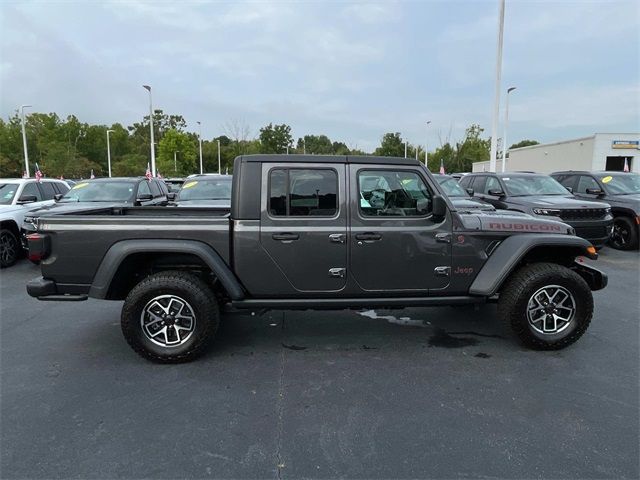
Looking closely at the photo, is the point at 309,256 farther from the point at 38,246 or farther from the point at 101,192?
the point at 101,192

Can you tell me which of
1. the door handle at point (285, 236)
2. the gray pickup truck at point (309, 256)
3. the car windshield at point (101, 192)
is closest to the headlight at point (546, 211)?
the gray pickup truck at point (309, 256)

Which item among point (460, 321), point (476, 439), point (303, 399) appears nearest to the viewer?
point (476, 439)

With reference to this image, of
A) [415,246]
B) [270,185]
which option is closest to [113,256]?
[270,185]

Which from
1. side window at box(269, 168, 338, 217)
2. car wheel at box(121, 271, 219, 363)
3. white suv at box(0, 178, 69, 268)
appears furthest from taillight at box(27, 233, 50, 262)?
white suv at box(0, 178, 69, 268)

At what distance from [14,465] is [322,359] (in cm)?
237

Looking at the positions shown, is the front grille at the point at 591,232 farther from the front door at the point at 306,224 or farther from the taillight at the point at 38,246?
the taillight at the point at 38,246

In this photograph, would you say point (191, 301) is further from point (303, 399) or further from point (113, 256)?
point (303, 399)

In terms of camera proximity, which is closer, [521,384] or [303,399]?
[303,399]

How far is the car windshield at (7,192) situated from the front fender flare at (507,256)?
939 cm

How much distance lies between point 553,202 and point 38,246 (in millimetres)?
8656

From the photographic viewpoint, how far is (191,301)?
12.5ft

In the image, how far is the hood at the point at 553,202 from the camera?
8227 mm

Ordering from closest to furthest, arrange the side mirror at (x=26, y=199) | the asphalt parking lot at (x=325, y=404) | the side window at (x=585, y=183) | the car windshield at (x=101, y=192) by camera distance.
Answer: the asphalt parking lot at (x=325, y=404), the side mirror at (x=26, y=199), the car windshield at (x=101, y=192), the side window at (x=585, y=183)

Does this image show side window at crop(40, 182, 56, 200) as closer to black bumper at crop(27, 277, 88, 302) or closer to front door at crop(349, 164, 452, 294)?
black bumper at crop(27, 277, 88, 302)
